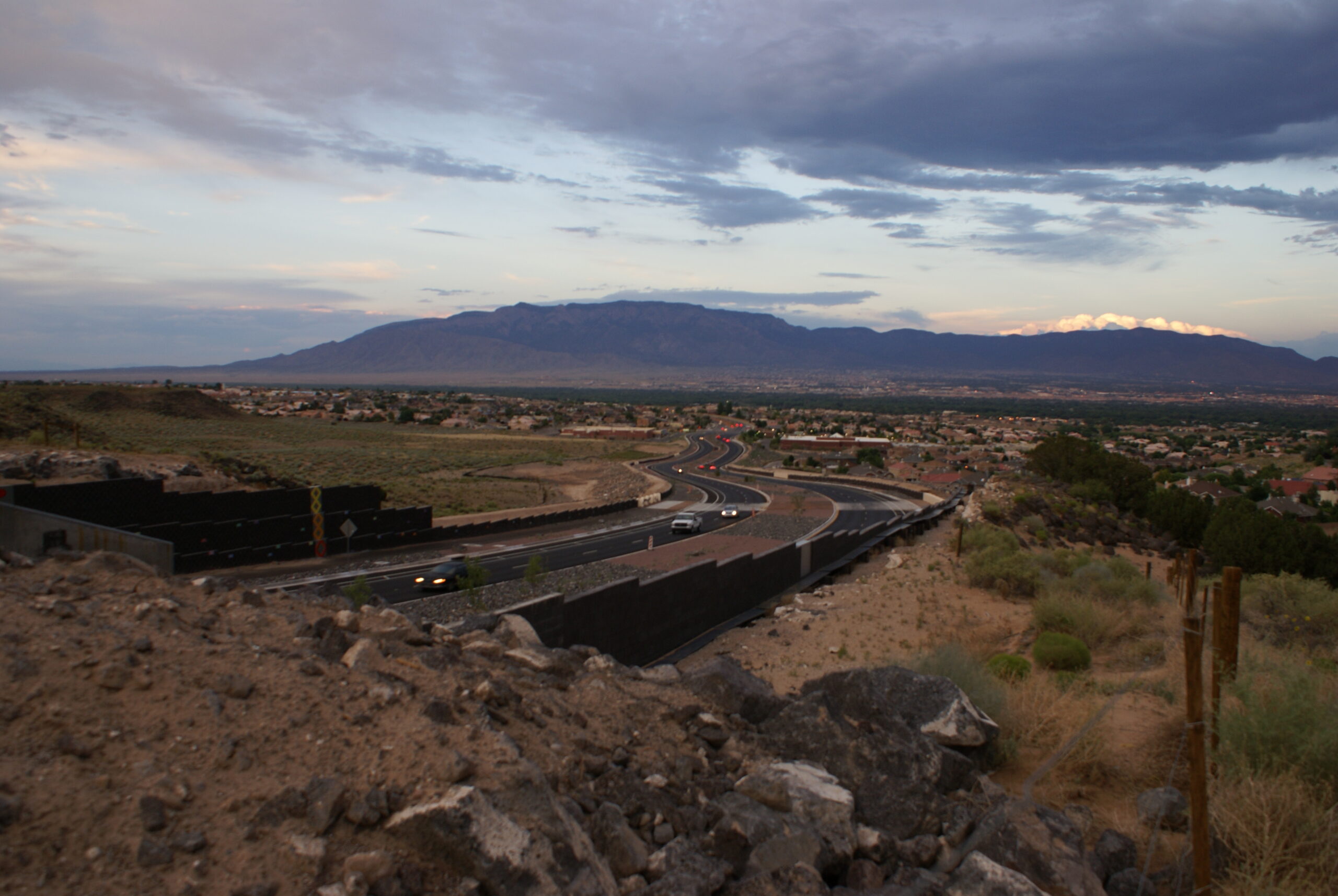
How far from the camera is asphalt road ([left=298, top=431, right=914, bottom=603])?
2869 cm

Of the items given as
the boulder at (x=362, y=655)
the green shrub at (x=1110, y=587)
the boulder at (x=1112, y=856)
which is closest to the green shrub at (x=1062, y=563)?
the green shrub at (x=1110, y=587)

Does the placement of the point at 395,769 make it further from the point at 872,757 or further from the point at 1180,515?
the point at 1180,515

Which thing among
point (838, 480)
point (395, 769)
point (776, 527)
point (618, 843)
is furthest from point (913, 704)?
point (838, 480)

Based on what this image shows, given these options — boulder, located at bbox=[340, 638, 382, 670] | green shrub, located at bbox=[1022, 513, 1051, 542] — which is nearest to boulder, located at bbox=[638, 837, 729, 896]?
boulder, located at bbox=[340, 638, 382, 670]

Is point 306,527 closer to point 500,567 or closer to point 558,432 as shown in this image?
point 500,567

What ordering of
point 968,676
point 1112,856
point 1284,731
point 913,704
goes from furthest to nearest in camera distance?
point 968,676, point 913,704, point 1284,731, point 1112,856

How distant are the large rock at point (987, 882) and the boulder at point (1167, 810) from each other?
1971 mm

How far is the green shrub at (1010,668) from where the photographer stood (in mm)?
11484

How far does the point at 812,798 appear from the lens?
250 inches

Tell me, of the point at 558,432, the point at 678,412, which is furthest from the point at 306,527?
the point at 678,412

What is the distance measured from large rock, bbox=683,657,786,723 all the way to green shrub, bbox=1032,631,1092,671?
269 inches

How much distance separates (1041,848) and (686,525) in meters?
38.0

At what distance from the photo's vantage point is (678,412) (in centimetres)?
17875

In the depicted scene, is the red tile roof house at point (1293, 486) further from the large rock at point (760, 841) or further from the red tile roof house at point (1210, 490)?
the large rock at point (760, 841)
